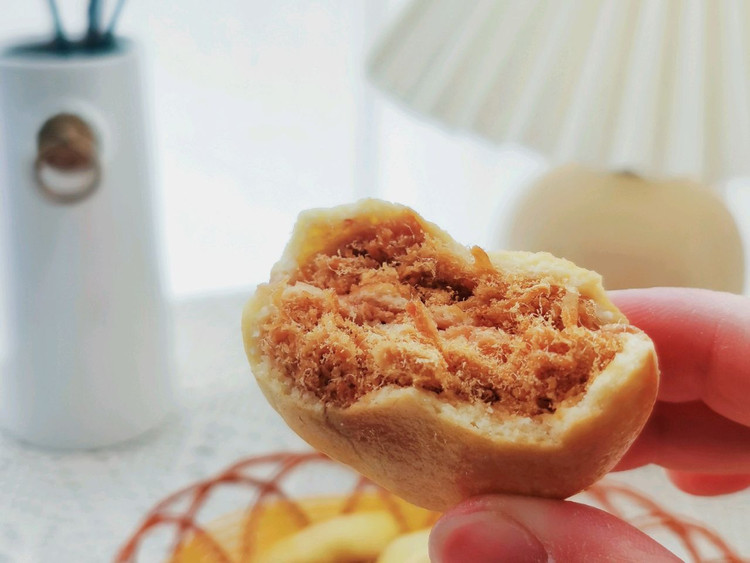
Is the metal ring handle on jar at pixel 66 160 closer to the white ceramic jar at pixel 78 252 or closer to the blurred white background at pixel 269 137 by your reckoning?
the white ceramic jar at pixel 78 252

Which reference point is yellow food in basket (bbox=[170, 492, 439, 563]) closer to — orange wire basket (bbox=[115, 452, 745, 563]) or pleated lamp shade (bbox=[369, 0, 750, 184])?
orange wire basket (bbox=[115, 452, 745, 563])

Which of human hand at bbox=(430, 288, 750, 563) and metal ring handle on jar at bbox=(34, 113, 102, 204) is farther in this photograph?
metal ring handle on jar at bbox=(34, 113, 102, 204)

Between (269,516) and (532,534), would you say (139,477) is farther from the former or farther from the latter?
(532,534)

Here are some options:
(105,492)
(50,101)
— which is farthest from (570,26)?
(105,492)

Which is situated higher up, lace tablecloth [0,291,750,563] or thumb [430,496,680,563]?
thumb [430,496,680,563]

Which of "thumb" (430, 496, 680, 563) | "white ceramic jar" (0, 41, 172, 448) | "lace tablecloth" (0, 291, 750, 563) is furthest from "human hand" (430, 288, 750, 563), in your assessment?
"white ceramic jar" (0, 41, 172, 448)

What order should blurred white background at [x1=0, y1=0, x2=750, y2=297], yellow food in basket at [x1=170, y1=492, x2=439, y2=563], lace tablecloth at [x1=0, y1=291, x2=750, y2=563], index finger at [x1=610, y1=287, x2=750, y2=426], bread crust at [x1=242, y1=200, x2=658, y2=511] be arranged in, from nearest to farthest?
bread crust at [x1=242, y1=200, x2=658, y2=511], index finger at [x1=610, y1=287, x2=750, y2=426], yellow food in basket at [x1=170, y1=492, x2=439, y2=563], lace tablecloth at [x1=0, y1=291, x2=750, y2=563], blurred white background at [x1=0, y1=0, x2=750, y2=297]
